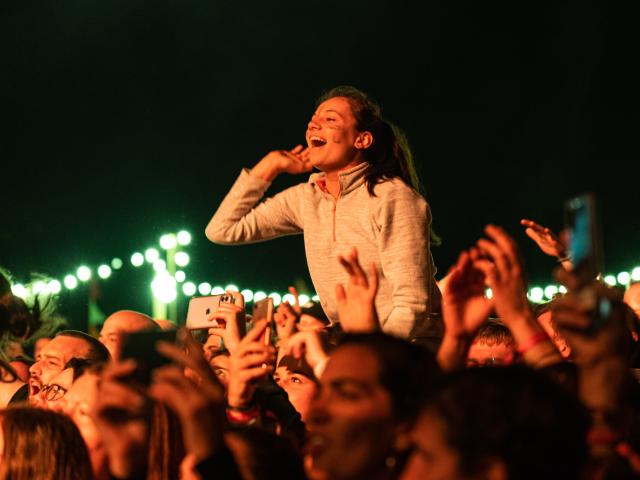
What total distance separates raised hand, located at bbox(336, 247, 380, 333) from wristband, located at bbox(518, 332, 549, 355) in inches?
20.0

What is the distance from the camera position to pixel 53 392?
4.74m

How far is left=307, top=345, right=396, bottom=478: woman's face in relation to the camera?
8.26 feet

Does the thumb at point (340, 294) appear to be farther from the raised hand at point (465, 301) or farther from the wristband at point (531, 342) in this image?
the wristband at point (531, 342)

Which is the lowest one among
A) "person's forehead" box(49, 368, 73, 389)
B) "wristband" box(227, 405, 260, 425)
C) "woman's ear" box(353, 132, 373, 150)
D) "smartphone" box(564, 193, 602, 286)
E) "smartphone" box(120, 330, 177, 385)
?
"wristband" box(227, 405, 260, 425)

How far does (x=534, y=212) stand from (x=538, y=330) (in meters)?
22.0

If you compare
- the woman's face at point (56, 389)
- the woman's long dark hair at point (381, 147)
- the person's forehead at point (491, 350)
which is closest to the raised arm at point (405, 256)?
the woman's long dark hair at point (381, 147)

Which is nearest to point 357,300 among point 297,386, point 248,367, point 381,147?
point 248,367

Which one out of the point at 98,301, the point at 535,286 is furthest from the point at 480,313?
the point at 98,301

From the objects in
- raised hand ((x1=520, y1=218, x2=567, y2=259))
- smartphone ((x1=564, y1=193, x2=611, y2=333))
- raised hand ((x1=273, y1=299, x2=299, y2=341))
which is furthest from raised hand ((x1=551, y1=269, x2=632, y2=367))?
raised hand ((x1=520, y1=218, x2=567, y2=259))

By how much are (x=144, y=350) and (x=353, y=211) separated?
178 centimetres

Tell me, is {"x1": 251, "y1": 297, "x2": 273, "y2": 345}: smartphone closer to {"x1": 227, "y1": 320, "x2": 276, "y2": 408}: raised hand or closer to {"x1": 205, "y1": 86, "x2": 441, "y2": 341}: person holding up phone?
{"x1": 205, "y1": 86, "x2": 441, "y2": 341}: person holding up phone

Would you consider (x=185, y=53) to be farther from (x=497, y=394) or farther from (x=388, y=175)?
(x=497, y=394)

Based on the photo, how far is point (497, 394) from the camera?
2238 mm

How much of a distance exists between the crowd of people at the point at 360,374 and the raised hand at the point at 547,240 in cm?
36
